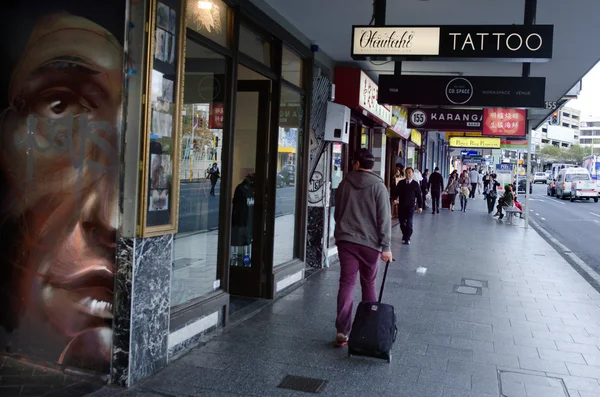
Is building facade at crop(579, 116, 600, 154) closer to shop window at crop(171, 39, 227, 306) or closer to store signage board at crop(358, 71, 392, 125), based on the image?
store signage board at crop(358, 71, 392, 125)

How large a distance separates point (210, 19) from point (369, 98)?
565 cm

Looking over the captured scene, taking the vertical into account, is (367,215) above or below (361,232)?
above

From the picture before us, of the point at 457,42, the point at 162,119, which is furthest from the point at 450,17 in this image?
the point at 162,119

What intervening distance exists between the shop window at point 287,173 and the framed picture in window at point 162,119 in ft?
9.60

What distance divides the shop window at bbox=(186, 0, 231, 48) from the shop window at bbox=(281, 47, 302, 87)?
159 centimetres

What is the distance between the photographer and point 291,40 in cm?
734

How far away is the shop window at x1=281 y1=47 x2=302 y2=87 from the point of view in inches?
289

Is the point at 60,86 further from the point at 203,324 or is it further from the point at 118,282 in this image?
the point at 203,324

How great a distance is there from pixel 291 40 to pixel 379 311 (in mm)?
4008

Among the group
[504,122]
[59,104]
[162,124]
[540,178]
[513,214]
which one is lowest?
[513,214]

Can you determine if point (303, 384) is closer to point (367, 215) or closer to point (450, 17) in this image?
point (367, 215)

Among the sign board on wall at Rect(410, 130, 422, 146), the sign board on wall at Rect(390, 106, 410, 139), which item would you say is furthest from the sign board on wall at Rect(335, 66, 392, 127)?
the sign board on wall at Rect(410, 130, 422, 146)

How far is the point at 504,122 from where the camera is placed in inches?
574

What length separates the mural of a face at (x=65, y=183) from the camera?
4121mm
